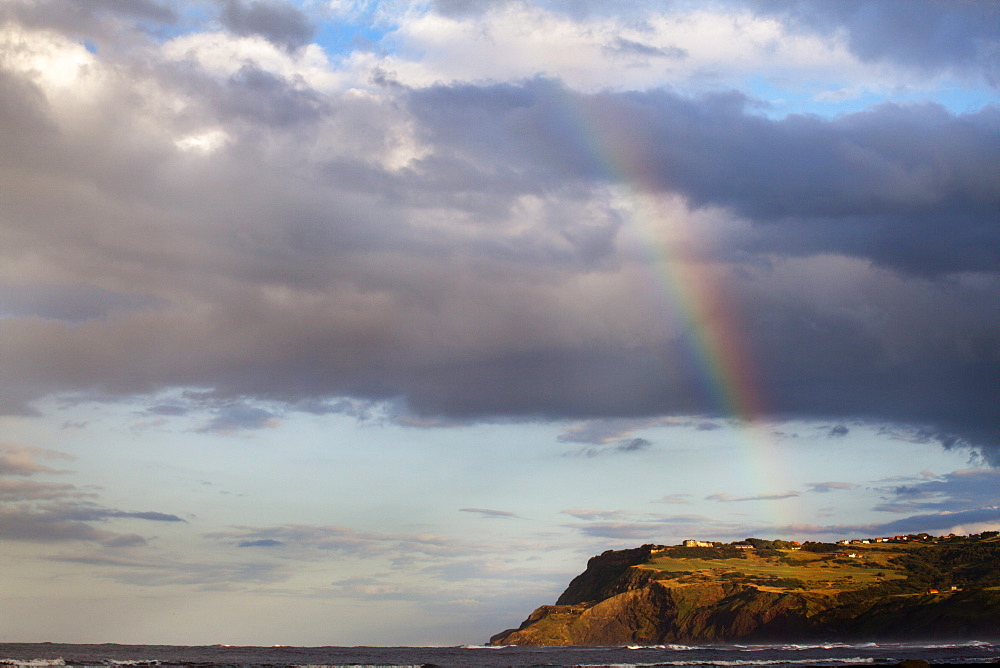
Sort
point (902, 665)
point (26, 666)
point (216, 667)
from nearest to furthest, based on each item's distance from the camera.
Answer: point (902, 665), point (26, 666), point (216, 667)

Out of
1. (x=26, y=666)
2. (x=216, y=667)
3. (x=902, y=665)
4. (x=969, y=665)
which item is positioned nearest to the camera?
(x=902, y=665)

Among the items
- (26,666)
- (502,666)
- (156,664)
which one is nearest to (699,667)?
(502,666)

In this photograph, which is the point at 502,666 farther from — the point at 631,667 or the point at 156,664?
the point at 156,664

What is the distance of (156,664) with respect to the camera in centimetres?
15650

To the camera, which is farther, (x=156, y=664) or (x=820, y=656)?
(x=820, y=656)

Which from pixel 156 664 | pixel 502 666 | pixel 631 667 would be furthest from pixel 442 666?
pixel 156 664

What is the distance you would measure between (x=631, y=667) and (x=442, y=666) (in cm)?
3768

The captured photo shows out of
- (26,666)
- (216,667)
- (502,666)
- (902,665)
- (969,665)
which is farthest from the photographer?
(502,666)

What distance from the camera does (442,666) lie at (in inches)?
6526

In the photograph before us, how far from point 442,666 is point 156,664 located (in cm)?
4913

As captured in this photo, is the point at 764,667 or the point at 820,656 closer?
the point at 764,667

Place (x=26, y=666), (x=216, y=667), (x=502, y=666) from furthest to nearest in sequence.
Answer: (x=502, y=666) < (x=216, y=667) < (x=26, y=666)

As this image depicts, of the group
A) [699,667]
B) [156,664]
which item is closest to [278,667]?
[156,664]

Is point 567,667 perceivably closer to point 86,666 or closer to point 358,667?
point 358,667
